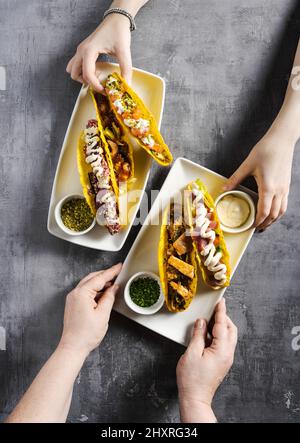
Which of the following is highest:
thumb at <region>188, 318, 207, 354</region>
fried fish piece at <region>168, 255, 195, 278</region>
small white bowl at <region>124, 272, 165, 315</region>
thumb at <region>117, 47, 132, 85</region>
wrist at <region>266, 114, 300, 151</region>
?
thumb at <region>117, 47, 132, 85</region>

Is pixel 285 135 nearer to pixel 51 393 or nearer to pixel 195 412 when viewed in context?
pixel 195 412

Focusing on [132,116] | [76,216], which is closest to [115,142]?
[132,116]

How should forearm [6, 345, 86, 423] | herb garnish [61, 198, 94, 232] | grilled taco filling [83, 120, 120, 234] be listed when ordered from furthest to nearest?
herb garnish [61, 198, 94, 232], grilled taco filling [83, 120, 120, 234], forearm [6, 345, 86, 423]

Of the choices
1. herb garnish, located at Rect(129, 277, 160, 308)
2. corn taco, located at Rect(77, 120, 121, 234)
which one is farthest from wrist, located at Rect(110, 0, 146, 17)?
herb garnish, located at Rect(129, 277, 160, 308)

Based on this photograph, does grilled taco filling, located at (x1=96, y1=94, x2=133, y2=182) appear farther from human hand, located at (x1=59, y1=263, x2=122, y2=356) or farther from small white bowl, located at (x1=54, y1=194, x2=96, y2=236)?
human hand, located at (x1=59, y1=263, x2=122, y2=356)

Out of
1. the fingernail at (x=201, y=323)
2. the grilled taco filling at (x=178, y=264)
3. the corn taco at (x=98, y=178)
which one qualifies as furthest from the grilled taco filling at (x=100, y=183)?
the fingernail at (x=201, y=323)
